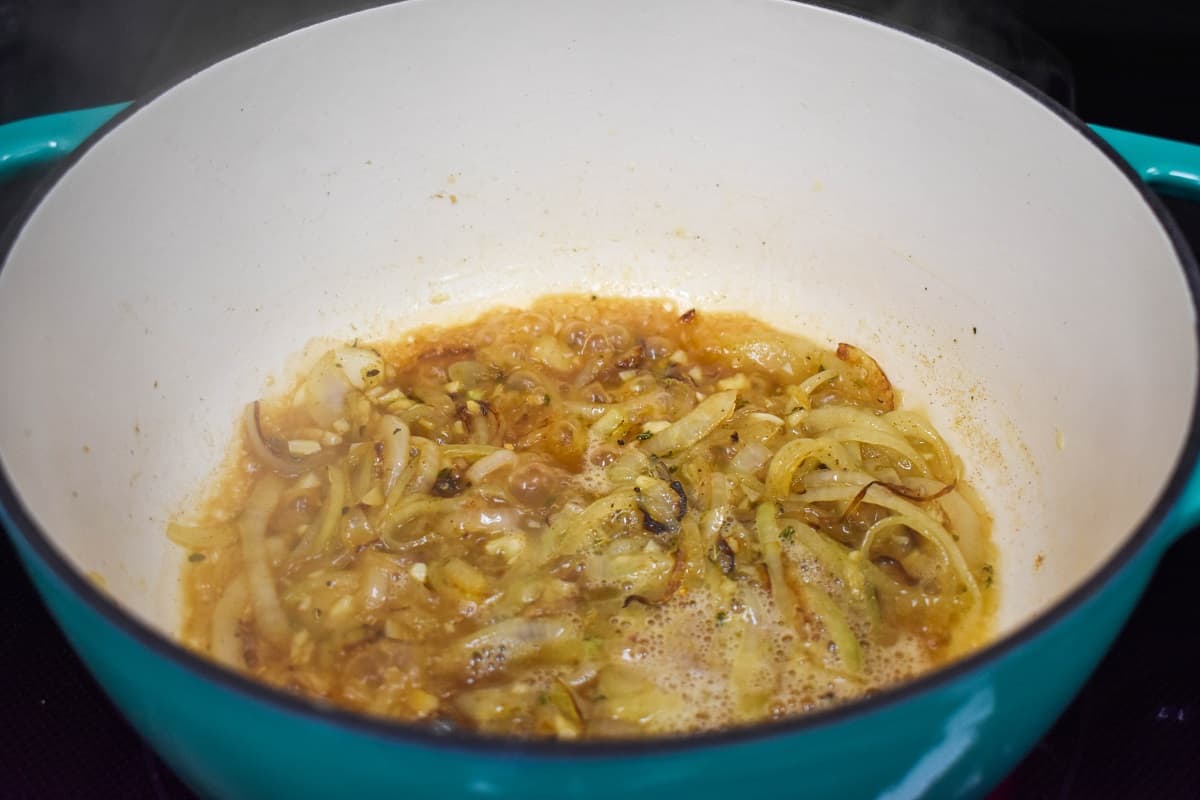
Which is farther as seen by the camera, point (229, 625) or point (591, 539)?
point (591, 539)

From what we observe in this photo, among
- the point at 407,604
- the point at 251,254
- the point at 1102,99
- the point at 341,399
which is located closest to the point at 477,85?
the point at 251,254

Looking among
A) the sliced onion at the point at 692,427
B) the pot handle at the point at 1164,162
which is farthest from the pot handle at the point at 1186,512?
the sliced onion at the point at 692,427

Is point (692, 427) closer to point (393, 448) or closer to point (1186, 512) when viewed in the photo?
point (393, 448)

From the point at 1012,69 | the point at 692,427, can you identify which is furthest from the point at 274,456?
the point at 1012,69

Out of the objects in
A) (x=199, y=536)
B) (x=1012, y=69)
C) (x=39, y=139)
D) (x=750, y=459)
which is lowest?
(x=199, y=536)

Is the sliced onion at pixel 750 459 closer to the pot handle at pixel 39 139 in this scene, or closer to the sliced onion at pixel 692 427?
the sliced onion at pixel 692 427

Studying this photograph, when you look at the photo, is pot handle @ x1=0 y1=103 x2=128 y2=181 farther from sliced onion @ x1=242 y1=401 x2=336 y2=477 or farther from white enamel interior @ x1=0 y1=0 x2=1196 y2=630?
sliced onion @ x1=242 y1=401 x2=336 y2=477

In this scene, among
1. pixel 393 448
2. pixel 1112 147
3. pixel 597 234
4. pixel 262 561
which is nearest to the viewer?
pixel 1112 147

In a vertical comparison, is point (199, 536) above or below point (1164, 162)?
below
